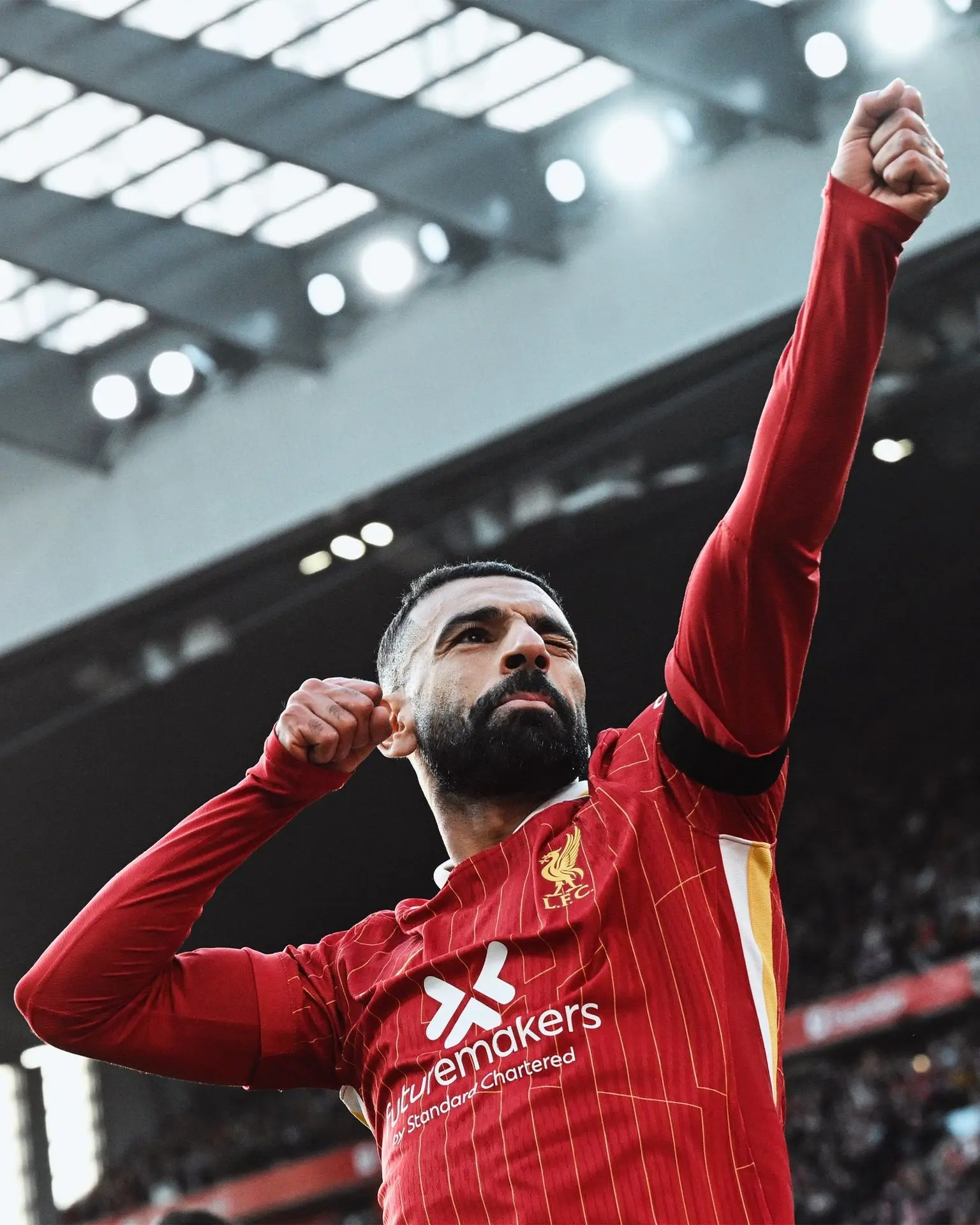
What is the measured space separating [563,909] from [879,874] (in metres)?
12.6

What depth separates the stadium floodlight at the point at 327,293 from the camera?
31.6 feet

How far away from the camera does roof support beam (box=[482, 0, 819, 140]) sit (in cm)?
765

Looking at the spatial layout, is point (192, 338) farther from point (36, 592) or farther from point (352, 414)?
point (36, 592)

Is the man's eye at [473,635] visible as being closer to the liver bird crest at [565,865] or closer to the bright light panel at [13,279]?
the liver bird crest at [565,865]

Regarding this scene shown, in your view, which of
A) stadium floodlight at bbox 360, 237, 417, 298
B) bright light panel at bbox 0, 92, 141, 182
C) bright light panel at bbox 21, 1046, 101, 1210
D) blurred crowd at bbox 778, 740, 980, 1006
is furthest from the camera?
bright light panel at bbox 21, 1046, 101, 1210

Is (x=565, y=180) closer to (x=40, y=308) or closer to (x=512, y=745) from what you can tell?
(x=40, y=308)

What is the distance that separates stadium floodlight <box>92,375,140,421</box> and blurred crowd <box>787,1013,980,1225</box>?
731 centimetres

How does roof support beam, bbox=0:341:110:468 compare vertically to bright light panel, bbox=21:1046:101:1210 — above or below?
above

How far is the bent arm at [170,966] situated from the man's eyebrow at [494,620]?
27 cm

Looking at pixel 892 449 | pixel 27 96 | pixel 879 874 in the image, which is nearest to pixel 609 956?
pixel 27 96

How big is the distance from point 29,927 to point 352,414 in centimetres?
743

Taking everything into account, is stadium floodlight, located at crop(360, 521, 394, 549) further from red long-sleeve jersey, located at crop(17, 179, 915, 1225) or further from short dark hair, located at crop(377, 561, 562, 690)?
red long-sleeve jersey, located at crop(17, 179, 915, 1225)

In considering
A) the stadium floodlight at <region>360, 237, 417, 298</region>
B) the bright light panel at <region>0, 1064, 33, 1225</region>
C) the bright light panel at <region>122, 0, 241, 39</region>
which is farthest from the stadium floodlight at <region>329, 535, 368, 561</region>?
the bright light panel at <region>0, 1064, 33, 1225</region>

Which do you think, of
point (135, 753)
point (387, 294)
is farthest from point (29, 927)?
point (387, 294)
